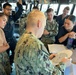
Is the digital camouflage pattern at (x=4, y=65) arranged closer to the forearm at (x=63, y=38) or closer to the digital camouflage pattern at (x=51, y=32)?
the forearm at (x=63, y=38)

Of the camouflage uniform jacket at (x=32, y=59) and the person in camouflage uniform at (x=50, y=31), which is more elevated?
the camouflage uniform jacket at (x=32, y=59)

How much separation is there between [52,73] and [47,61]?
0.43ft

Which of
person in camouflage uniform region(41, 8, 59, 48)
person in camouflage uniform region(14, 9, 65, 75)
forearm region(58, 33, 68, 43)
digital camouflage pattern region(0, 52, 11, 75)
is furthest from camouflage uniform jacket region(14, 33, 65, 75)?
person in camouflage uniform region(41, 8, 59, 48)

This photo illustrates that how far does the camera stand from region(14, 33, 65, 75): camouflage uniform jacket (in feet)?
4.95

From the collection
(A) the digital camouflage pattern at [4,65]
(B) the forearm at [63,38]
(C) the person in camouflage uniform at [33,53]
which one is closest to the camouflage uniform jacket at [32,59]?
(C) the person in camouflage uniform at [33,53]

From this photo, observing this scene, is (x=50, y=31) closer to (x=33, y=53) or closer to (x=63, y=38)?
(x=63, y=38)

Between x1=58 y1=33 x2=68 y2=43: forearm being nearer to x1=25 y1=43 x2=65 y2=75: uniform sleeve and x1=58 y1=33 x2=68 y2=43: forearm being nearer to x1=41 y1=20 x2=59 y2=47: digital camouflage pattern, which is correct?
x1=41 y1=20 x2=59 y2=47: digital camouflage pattern

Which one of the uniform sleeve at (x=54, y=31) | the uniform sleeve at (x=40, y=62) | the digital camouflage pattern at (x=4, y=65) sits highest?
the uniform sleeve at (x=40, y=62)

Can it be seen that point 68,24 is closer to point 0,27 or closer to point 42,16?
point 0,27

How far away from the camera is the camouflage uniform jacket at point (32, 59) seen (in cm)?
151

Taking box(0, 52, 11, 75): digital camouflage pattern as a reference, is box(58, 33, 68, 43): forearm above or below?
above

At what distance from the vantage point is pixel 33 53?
1.51 meters

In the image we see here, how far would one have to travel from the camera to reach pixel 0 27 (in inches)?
117

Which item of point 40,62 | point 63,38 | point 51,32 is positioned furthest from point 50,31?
point 40,62
